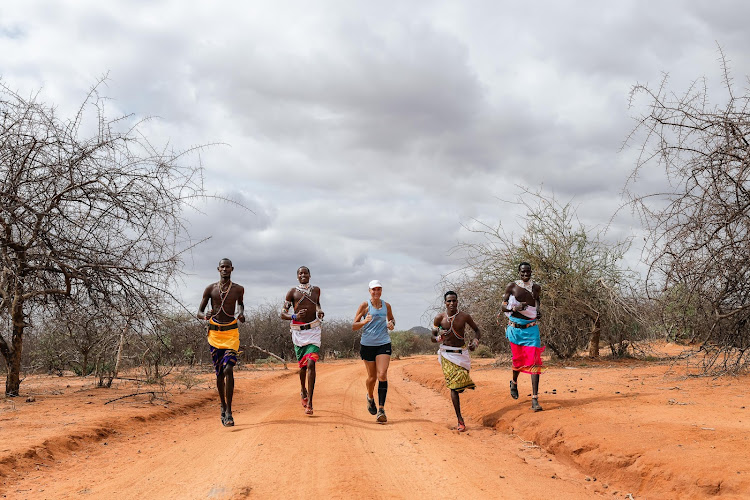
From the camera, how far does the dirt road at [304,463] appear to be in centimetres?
496

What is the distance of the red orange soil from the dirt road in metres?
0.03

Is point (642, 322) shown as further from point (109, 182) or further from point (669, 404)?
point (109, 182)

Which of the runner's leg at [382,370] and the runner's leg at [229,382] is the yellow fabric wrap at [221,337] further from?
the runner's leg at [382,370]

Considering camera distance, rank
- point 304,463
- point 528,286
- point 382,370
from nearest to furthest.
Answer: point 304,463 < point 382,370 < point 528,286

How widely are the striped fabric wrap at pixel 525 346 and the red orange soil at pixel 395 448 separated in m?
0.71

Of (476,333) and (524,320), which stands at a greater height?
(524,320)

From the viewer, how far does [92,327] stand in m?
11.4

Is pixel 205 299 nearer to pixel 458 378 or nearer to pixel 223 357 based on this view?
pixel 223 357

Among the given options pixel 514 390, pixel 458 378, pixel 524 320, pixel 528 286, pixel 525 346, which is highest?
pixel 528 286

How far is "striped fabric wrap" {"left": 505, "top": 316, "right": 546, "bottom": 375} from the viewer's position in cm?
910

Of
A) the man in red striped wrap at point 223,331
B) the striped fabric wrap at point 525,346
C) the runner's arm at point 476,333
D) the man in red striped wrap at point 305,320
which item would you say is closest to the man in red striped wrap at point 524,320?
the striped fabric wrap at point 525,346

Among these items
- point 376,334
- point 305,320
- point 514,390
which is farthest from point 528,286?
point 305,320

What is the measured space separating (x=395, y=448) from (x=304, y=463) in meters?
1.35

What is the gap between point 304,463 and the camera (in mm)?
5656
